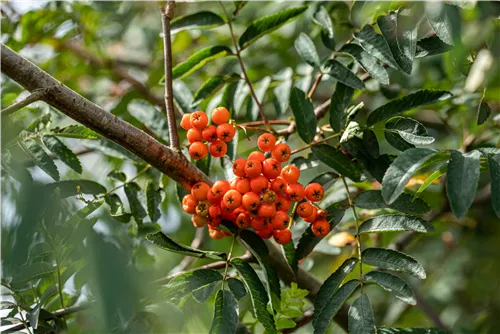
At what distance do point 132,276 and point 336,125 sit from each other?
953 millimetres

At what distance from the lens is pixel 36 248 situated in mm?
1420

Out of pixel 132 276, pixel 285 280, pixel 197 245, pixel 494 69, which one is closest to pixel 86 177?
pixel 285 280

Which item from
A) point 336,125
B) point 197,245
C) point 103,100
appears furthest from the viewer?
point 103,100

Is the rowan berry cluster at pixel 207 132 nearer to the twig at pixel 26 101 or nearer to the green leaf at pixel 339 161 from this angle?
the green leaf at pixel 339 161

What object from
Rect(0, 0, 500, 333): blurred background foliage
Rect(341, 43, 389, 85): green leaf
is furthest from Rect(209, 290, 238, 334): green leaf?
Rect(341, 43, 389, 85): green leaf

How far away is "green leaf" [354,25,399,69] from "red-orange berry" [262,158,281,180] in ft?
1.24

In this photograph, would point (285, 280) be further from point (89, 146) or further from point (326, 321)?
point (89, 146)

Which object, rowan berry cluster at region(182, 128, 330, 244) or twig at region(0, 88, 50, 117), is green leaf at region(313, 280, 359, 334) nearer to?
rowan berry cluster at region(182, 128, 330, 244)

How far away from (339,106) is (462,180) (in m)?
0.54

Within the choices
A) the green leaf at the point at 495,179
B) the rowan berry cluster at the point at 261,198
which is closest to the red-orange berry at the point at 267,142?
the rowan berry cluster at the point at 261,198

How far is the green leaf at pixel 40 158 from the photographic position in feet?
4.77

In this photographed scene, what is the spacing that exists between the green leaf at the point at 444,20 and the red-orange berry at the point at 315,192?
48cm

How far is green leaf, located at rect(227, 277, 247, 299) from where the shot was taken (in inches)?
54.6

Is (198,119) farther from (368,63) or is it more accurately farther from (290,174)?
(368,63)
